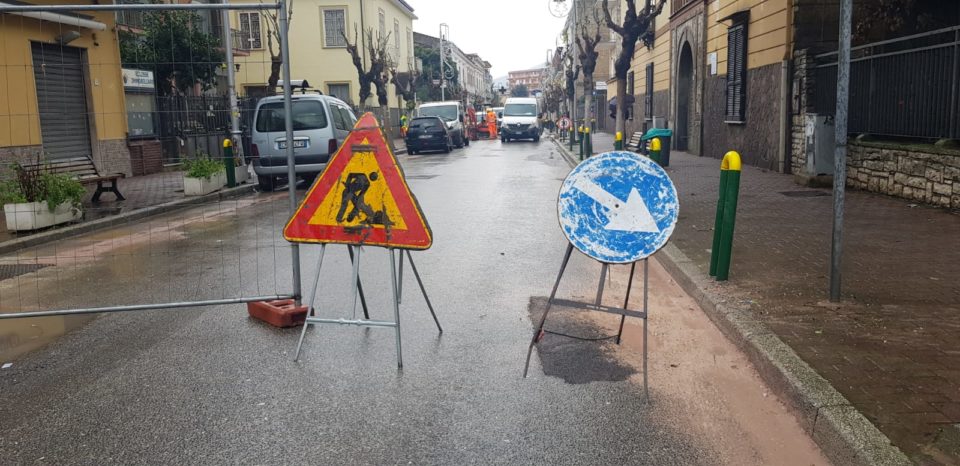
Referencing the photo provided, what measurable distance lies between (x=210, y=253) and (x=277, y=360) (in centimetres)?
457

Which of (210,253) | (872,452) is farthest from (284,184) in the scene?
(872,452)

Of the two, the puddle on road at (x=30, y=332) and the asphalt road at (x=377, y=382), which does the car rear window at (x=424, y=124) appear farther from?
the puddle on road at (x=30, y=332)

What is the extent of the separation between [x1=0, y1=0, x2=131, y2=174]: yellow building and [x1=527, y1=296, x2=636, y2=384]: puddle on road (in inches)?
224

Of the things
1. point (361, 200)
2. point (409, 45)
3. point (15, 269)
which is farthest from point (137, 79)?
point (409, 45)

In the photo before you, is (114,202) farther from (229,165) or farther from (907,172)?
(907,172)

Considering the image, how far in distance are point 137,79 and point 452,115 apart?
1927 cm

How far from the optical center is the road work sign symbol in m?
4.71

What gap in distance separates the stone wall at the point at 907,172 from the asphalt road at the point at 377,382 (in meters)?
4.62

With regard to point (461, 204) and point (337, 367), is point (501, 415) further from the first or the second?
point (461, 204)

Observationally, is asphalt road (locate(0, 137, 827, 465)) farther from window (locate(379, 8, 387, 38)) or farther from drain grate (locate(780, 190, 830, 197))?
window (locate(379, 8, 387, 38))

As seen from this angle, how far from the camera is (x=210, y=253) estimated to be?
9.33 m

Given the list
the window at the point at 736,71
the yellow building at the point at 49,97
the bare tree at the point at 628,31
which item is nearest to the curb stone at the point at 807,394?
the yellow building at the point at 49,97

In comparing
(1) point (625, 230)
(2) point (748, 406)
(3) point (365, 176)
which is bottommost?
(2) point (748, 406)

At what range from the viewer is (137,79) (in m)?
19.7
